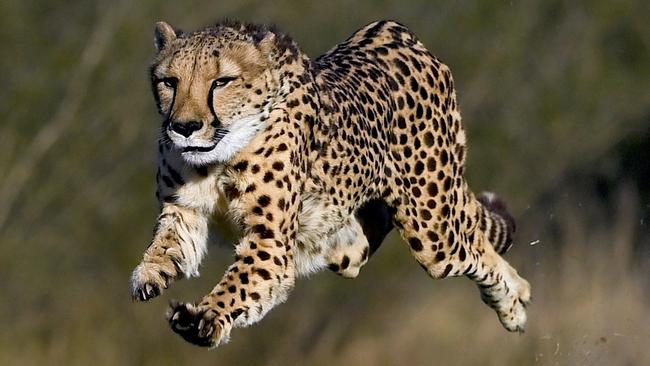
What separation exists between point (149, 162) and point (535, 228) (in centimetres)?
488

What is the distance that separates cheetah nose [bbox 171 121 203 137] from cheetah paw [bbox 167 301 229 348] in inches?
21.8

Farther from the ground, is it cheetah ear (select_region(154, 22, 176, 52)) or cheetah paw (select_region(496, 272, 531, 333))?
cheetah ear (select_region(154, 22, 176, 52))

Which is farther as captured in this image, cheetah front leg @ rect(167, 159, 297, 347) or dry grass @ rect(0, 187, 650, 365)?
dry grass @ rect(0, 187, 650, 365)

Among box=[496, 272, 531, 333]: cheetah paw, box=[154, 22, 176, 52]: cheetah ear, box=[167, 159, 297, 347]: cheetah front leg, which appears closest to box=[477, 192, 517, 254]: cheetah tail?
box=[496, 272, 531, 333]: cheetah paw

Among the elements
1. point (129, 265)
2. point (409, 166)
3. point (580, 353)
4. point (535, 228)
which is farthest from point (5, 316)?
point (409, 166)

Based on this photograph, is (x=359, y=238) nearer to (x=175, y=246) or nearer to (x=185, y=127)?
(x=175, y=246)

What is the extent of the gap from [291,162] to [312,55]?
1063cm

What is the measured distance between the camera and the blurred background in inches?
511

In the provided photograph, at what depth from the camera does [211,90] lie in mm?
5734

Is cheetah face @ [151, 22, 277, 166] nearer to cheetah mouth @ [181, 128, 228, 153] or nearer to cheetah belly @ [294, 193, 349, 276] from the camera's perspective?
cheetah mouth @ [181, 128, 228, 153]

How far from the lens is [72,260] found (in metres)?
17.2

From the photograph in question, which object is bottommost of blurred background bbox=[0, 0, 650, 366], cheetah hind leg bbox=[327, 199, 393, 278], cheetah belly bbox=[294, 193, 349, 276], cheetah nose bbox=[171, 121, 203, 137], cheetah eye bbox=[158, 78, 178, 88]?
blurred background bbox=[0, 0, 650, 366]

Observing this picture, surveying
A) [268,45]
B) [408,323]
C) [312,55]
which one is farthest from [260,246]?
[312,55]

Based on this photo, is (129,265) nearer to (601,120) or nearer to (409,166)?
(601,120)
